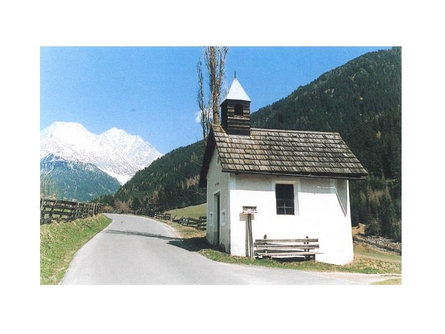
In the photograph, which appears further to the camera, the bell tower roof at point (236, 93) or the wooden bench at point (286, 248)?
the bell tower roof at point (236, 93)

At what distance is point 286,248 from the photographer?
588 inches

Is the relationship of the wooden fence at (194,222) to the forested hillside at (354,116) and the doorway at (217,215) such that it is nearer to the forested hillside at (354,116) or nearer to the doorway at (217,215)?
the forested hillside at (354,116)

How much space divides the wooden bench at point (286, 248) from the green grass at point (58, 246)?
6.11m

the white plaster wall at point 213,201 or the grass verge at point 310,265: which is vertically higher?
the white plaster wall at point 213,201

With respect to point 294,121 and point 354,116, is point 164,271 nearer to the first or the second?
point 354,116

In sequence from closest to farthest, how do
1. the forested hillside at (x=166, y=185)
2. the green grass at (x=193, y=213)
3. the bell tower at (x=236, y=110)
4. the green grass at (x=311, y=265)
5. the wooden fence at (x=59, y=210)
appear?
the green grass at (x=311, y=265) < the wooden fence at (x=59, y=210) < the bell tower at (x=236, y=110) < the green grass at (x=193, y=213) < the forested hillside at (x=166, y=185)

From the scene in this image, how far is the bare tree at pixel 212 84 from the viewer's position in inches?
806

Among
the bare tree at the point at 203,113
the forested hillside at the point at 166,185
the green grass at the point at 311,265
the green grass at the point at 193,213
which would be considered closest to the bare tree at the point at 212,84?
the bare tree at the point at 203,113

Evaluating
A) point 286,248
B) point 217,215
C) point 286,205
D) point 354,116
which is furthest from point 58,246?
point 354,116

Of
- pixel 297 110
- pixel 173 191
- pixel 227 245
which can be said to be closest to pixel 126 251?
pixel 227 245

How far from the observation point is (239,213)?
15102mm

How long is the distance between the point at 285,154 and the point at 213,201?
3.92 meters
